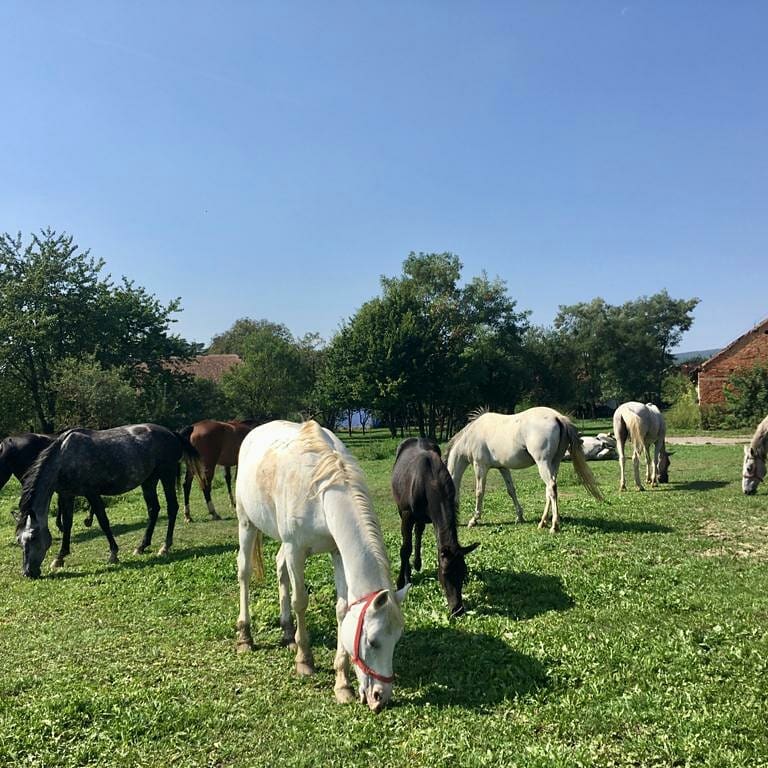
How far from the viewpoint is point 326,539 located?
4.48 meters

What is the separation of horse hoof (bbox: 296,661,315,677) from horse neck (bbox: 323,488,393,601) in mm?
967

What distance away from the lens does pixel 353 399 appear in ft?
115

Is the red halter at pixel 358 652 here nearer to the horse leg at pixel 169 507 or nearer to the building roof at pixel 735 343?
the horse leg at pixel 169 507

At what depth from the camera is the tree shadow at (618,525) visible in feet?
29.8


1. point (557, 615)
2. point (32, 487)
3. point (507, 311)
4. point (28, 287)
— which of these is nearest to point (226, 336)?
point (507, 311)

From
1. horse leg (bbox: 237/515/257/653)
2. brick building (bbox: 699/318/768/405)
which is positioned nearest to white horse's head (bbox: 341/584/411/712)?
horse leg (bbox: 237/515/257/653)

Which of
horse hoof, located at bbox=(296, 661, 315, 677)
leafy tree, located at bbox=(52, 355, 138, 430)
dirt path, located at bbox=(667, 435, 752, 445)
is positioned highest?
leafy tree, located at bbox=(52, 355, 138, 430)

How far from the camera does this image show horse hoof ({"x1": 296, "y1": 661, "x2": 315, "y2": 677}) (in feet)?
15.1

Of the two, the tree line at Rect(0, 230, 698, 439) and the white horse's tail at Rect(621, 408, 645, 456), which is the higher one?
the tree line at Rect(0, 230, 698, 439)

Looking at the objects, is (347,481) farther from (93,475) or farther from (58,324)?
(58,324)

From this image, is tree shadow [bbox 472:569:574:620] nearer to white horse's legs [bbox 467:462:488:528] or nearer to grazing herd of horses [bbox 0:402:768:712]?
grazing herd of horses [bbox 0:402:768:712]

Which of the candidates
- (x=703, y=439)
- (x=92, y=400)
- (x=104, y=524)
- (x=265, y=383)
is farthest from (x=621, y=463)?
(x=265, y=383)

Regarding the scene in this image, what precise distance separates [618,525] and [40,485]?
30.7ft

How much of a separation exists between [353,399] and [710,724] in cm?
3185
